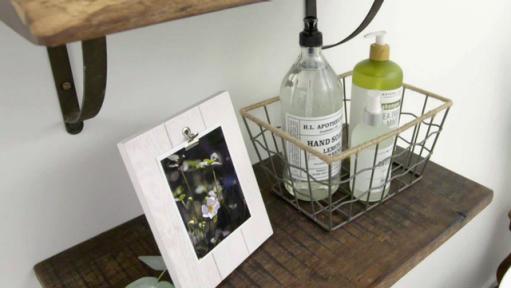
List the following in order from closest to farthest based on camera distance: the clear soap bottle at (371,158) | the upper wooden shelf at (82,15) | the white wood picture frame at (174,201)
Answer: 1. the upper wooden shelf at (82,15)
2. the white wood picture frame at (174,201)
3. the clear soap bottle at (371,158)

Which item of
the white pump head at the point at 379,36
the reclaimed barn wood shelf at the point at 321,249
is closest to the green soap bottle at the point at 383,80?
the white pump head at the point at 379,36

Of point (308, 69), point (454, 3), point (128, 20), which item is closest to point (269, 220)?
point (308, 69)

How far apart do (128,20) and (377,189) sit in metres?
0.40

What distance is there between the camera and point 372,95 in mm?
544

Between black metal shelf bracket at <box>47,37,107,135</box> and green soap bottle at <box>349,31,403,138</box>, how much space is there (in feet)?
1.02

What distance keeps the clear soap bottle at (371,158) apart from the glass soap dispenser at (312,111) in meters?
0.03

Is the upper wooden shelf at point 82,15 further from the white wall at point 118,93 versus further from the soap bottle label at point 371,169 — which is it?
the soap bottle label at point 371,169

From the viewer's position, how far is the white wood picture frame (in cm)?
41

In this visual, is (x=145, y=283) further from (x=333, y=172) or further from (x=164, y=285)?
(x=333, y=172)

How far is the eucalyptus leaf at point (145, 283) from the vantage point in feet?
1.49

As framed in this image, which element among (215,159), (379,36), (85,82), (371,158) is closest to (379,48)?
(379,36)

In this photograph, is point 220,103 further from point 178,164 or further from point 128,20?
point 128,20

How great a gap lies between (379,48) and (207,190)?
0.89ft

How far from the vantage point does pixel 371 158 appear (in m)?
0.54
